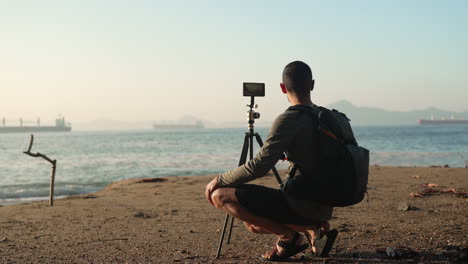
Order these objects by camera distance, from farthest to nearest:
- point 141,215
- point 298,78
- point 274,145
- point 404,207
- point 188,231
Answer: point 141,215 < point 404,207 < point 188,231 < point 298,78 < point 274,145

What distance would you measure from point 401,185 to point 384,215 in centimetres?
373

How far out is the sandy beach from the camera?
424 cm

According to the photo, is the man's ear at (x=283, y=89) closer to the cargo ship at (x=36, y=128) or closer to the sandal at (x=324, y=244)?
the sandal at (x=324, y=244)

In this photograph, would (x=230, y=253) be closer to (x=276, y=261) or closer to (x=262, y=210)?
(x=276, y=261)

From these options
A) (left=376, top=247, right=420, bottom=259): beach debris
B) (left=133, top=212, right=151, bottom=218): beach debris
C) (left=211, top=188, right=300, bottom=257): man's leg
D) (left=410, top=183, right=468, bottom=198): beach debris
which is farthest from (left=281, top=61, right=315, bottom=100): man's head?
(left=410, top=183, right=468, bottom=198): beach debris

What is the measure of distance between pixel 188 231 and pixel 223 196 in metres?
2.12

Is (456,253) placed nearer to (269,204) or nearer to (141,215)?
(269,204)

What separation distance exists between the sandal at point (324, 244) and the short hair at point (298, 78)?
1.20m

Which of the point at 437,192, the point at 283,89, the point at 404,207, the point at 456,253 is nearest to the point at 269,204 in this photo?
the point at 283,89

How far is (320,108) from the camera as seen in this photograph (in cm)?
328

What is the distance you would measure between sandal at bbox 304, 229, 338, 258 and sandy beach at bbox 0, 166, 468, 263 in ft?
0.23

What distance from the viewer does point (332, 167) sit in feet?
10.5

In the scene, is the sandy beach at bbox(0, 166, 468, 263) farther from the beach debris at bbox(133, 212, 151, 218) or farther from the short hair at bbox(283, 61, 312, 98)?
the short hair at bbox(283, 61, 312, 98)

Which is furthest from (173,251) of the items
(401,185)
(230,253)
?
(401,185)
